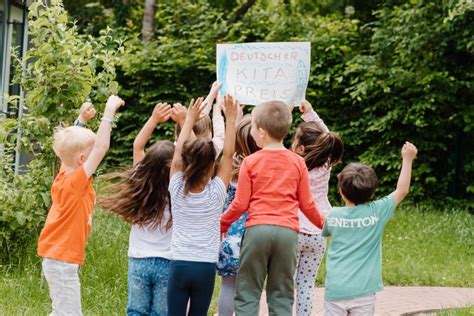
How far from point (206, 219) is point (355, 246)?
88cm

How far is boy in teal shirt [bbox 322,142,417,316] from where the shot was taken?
5.25m

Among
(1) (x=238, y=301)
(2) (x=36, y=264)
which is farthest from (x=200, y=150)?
(2) (x=36, y=264)

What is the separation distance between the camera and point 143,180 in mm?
5398

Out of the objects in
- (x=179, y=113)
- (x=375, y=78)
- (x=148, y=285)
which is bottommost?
(x=148, y=285)

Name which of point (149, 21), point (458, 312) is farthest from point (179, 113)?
point (149, 21)

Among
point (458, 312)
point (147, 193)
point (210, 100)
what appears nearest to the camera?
point (147, 193)

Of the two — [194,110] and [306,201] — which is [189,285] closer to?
[306,201]

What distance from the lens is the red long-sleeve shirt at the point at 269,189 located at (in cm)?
527

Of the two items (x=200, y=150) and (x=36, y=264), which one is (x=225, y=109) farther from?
(x=36, y=264)

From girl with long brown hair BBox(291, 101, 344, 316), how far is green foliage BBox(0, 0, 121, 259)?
6.41 feet

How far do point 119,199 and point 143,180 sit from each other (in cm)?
18

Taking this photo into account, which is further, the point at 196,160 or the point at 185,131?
the point at 185,131

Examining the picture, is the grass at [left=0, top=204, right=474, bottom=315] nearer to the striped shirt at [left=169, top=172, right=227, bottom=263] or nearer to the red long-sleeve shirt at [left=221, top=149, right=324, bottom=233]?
the striped shirt at [left=169, top=172, right=227, bottom=263]

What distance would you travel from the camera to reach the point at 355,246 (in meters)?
5.29
